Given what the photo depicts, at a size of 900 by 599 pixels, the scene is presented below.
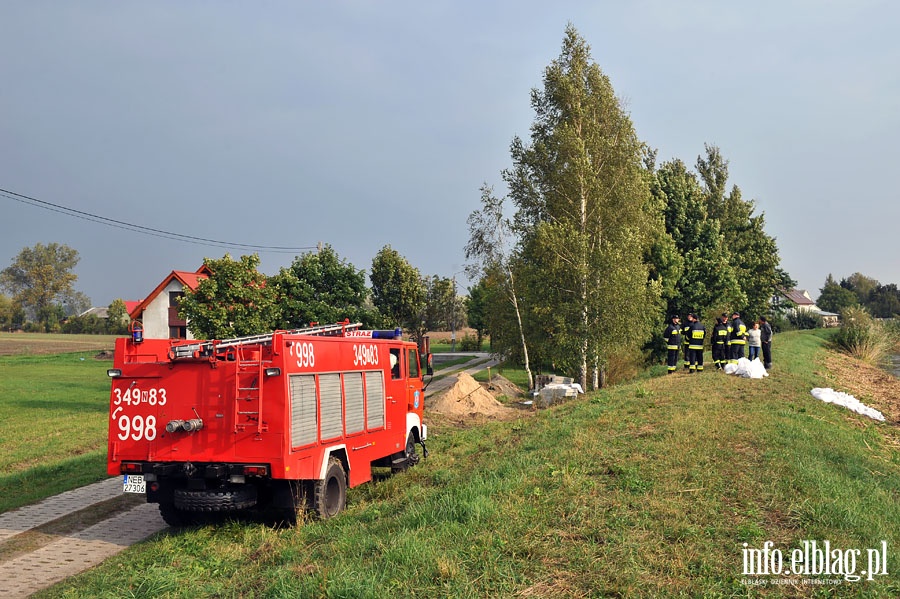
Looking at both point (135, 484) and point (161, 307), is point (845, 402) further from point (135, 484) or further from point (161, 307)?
point (161, 307)

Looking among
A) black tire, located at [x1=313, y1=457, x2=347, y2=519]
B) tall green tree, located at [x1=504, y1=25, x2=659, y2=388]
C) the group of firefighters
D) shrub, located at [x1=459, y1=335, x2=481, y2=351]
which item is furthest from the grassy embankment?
shrub, located at [x1=459, y1=335, x2=481, y2=351]

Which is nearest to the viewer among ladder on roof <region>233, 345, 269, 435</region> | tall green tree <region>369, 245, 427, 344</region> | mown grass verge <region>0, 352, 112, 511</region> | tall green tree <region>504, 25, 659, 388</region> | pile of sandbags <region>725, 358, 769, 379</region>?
ladder on roof <region>233, 345, 269, 435</region>

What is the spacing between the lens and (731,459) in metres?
9.18

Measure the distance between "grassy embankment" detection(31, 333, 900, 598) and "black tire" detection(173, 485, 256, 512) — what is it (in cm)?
47

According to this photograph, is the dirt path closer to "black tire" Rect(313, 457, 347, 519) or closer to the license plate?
the license plate

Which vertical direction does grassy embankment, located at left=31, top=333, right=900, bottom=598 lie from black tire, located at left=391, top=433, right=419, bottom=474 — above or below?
above

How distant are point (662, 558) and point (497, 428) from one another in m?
12.1

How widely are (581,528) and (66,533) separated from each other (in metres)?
7.96

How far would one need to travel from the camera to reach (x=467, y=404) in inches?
941

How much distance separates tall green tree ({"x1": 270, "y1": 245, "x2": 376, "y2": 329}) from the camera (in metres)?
32.1

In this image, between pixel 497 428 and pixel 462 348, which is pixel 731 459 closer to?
pixel 497 428

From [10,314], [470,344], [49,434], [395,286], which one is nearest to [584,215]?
[395,286]

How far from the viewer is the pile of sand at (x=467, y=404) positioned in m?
23.3

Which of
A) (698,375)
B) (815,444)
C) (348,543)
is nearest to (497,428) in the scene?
(698,375)
